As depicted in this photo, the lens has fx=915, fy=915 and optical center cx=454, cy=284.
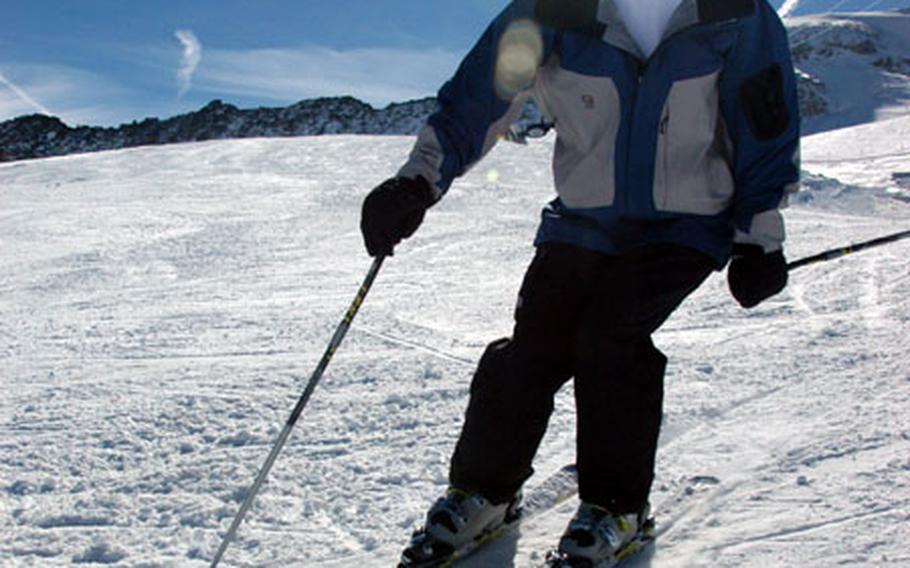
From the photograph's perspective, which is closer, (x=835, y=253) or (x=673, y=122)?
(x=673, y=122)

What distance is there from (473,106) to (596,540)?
116 centimetres

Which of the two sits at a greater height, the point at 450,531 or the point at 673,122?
the point at 673,122

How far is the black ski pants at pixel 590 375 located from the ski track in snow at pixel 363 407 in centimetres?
22

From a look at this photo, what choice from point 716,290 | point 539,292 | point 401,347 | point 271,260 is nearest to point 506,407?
point 539,292

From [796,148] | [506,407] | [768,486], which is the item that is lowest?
[768,486]

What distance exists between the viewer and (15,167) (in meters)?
16.0

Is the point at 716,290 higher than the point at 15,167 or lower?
lower

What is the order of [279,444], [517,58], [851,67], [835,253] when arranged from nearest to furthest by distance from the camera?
[279,444] → [517,58] → [835,253] → [851,67]

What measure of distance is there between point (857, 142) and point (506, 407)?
26.1m

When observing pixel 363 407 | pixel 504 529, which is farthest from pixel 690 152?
pixel 363 407

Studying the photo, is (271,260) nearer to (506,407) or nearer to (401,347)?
(401,347)

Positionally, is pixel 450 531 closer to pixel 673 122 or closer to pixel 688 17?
pixel 673 122

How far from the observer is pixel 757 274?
2.22m

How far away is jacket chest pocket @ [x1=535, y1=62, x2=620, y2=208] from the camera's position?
226cm
